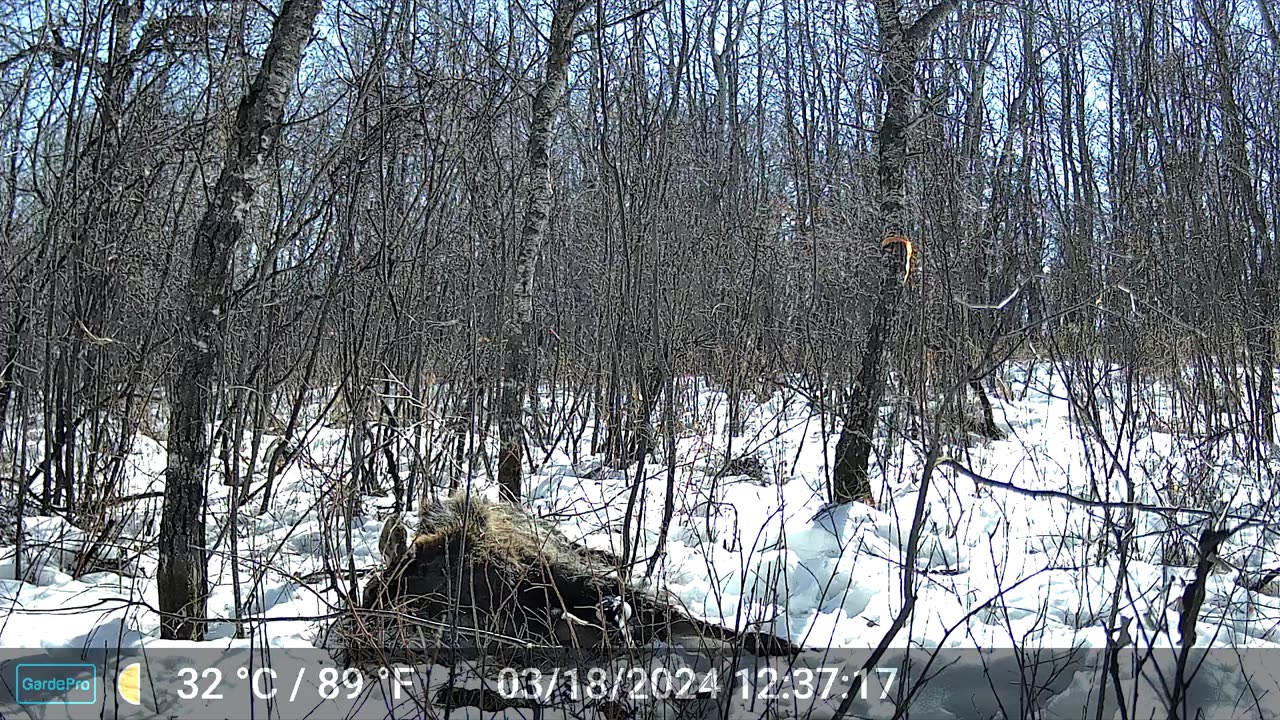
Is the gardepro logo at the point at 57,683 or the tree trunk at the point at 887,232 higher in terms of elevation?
the tree trunk at the point at 887,232

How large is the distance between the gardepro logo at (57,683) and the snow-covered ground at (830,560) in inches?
6.7

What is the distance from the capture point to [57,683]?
3.05m

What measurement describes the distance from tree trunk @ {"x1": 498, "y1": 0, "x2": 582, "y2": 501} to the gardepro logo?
8.52 feet

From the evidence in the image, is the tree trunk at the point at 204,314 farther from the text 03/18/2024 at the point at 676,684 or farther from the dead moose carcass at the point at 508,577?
the text 03/18/2024 at the point at 676,684

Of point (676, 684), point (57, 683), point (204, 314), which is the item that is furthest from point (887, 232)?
point (57, 683)

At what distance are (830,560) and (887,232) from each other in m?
2.20

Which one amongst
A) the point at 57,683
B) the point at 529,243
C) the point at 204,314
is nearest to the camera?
the point at 57,683

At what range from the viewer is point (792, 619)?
3.68m

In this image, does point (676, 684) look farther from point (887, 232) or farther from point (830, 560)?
point (887, 232)

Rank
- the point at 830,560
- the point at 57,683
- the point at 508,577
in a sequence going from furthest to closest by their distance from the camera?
the point at 830,560 → the point at 508,577 → the point at 57,683

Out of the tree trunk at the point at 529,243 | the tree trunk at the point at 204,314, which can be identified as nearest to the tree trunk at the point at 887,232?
the tree trunk at the point at 529,243

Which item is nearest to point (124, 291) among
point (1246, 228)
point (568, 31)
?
point (568, 31)

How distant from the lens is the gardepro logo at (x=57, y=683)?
2955 millimetres

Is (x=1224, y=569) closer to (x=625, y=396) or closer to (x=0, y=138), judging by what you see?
(x=625, y=396)
